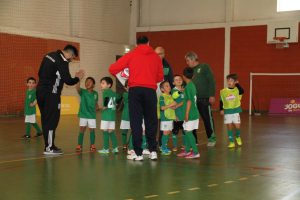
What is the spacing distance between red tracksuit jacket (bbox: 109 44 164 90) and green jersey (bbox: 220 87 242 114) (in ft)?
7.85

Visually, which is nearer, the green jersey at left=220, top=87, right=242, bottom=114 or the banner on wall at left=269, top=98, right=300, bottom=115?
the green jersey at left=220, top=87, right=242, bottom=114

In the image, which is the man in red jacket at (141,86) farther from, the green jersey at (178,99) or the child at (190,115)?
the green jersey at (178,99)

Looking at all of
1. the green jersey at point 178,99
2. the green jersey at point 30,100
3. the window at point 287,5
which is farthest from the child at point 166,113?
the window at point 287,5

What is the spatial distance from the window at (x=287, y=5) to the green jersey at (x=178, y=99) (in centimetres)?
1434

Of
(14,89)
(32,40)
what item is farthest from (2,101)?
(32,40)

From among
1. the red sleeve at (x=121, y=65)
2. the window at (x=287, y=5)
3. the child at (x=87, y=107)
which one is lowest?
the child at (x=87, y=107)

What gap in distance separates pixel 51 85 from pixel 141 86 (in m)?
1.82

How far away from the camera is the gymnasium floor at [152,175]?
451 cm

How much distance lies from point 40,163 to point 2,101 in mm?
11195

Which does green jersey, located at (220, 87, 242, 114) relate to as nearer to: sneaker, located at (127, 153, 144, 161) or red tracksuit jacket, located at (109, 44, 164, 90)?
red tracksuit jacket, located at (109, 44, 164, 90)

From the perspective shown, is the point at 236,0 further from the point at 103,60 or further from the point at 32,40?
the point at 32,40

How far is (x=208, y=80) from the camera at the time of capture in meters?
8.40

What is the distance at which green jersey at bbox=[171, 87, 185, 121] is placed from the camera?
7260 mm

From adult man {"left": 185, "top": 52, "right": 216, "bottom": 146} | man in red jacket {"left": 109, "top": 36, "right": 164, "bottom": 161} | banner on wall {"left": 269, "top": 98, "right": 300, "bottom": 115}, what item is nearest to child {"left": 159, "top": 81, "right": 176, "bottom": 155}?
man in red jacket {"left": 109, "top": 36, "right": 164, "bottom": 161}
